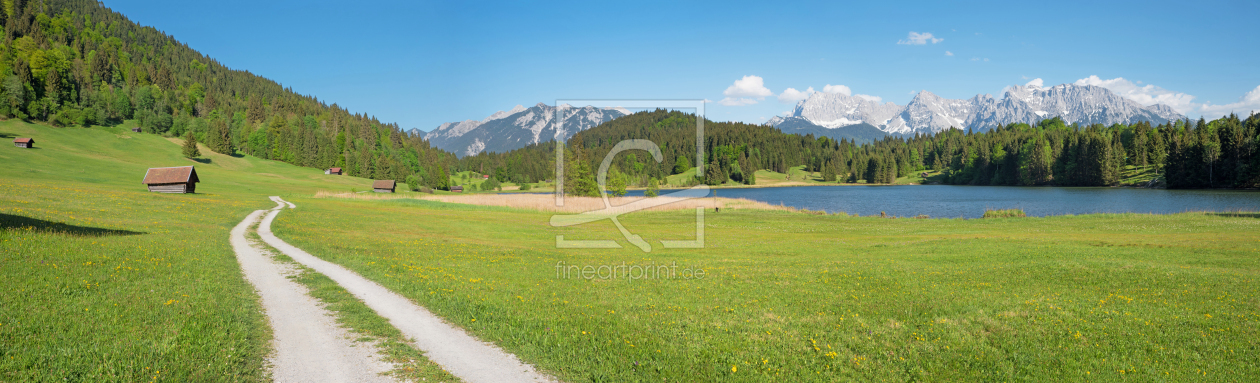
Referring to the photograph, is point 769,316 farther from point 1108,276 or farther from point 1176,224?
point 1176,224

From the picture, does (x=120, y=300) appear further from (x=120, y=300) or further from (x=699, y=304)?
(x=699, y=304)

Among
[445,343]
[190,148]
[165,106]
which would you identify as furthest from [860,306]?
[165,106]

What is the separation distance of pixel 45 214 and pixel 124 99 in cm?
16283

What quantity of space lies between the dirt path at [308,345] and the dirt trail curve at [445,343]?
0.94 meters

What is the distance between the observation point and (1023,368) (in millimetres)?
8562

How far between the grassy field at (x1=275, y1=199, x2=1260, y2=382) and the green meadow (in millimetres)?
58

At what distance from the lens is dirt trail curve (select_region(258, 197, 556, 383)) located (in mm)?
8086

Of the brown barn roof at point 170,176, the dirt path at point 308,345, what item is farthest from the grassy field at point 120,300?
the brown barn roof at point 170,176

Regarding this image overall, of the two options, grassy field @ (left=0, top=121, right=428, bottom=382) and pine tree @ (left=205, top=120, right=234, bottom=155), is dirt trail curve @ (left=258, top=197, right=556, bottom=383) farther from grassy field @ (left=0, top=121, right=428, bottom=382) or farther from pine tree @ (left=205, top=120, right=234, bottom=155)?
pine tree @ (left=205, top=120, right=234, bottom=155)

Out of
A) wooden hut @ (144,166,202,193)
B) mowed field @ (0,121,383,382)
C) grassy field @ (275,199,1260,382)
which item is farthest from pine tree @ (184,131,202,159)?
grassy field @ (275,199,1260,382)

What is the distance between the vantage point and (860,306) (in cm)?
1274


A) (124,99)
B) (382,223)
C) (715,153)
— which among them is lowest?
(382,223)

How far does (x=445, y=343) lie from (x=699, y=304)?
20.3 ft

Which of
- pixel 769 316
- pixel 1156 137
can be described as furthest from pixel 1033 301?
pixel 1156 137
